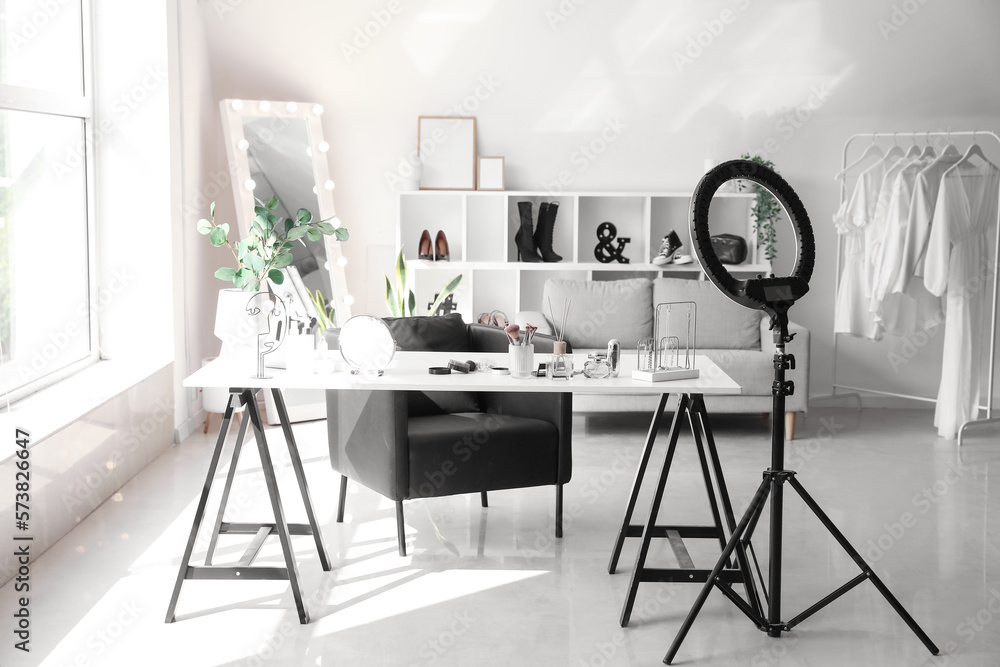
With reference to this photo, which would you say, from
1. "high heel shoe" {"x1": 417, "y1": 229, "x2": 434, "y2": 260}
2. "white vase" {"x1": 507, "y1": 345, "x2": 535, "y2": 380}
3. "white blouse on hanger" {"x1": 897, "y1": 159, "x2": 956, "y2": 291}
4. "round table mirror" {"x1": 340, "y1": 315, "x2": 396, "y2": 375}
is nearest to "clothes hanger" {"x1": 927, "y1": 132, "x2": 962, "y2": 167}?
"white blouse on hanger" {"x1": 897, "y1": 159, "x2": 956, "y2": 291}

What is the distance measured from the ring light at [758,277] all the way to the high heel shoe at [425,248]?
3736 mm

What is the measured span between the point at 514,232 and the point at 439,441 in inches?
128

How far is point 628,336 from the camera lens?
18.5 feet

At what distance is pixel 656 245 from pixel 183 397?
3.22m

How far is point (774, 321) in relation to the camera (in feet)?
8.73

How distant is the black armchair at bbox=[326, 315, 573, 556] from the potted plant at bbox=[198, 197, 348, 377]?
1.62 feet

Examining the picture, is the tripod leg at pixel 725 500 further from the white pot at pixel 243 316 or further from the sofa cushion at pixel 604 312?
the sofa cushion at pixel 604 312

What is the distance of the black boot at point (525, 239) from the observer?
6207 mm

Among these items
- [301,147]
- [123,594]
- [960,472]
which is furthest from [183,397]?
[960,472]

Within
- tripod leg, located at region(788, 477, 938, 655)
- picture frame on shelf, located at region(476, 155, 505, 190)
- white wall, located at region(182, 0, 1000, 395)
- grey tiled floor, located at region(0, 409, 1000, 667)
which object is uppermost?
white wall, located at region(182, 0, 1000, 395)

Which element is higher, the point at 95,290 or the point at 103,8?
the point at 103,8

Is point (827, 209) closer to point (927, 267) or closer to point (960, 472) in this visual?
point (927, 267)

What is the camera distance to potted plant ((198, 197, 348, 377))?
2971 millimetres

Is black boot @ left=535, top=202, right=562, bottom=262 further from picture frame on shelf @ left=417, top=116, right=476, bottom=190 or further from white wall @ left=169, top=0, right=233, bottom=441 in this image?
white wall @ left=169, top=0, right=233, bottom=441
